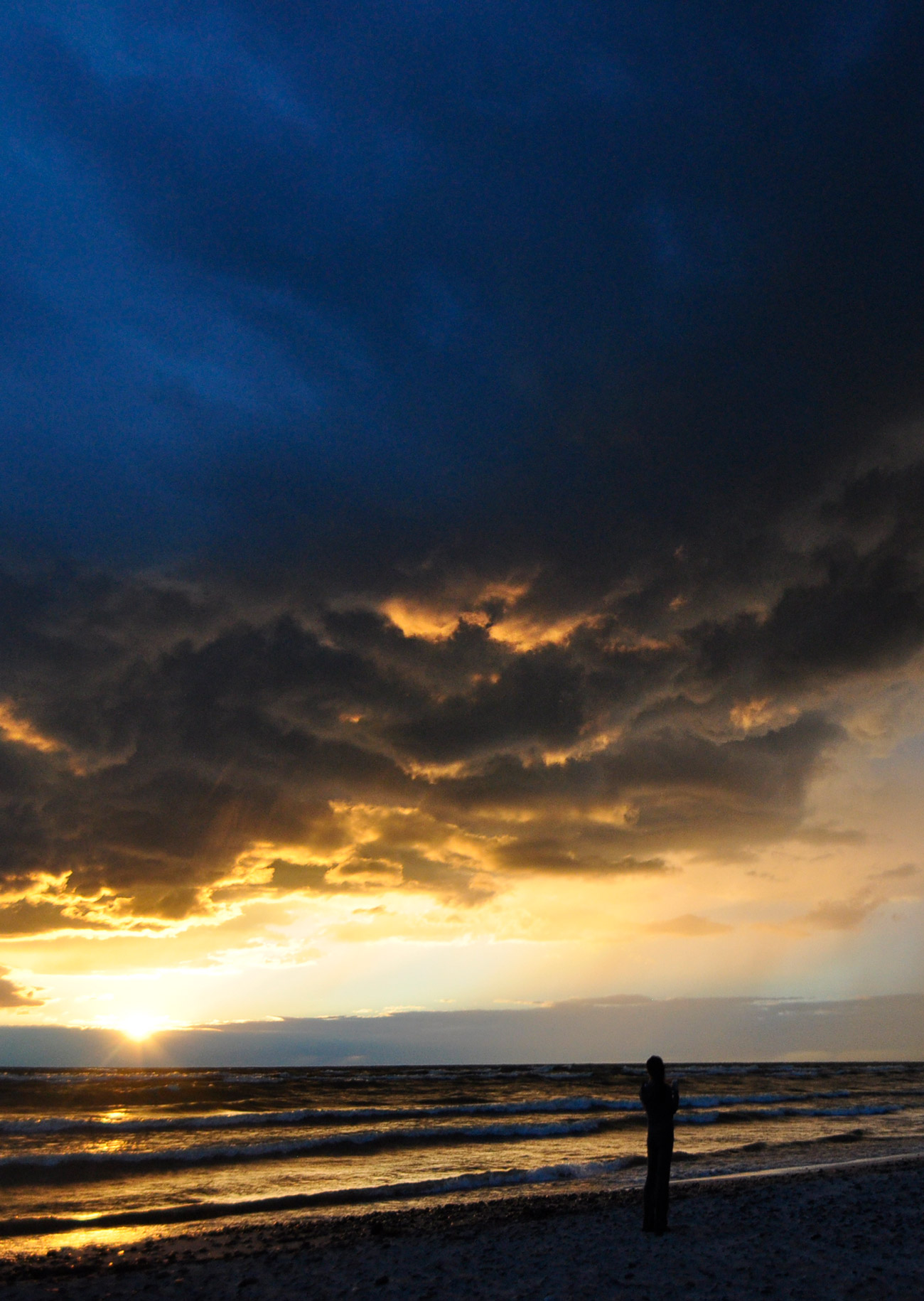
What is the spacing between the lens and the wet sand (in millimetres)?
10758

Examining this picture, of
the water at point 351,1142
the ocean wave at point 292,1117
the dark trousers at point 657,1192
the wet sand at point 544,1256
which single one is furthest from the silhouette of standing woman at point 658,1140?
the ocean wave at point 292,1117

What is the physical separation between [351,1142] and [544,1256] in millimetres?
19077

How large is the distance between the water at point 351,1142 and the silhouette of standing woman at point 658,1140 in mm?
7402

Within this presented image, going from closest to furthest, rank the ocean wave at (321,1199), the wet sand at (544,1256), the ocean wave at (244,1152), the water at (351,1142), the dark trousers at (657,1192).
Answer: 1. the wet sand at (544,1256)
2. the dark trousers at (657,1192)
3. the ocean wave at (321,1199)
4. the water at (351,1142)
5. the ocean wave at (244,1152)

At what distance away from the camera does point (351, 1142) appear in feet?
94.3

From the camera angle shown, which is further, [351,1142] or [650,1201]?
[351,1142]

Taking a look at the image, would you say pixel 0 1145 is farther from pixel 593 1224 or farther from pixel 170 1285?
pixel 593 1224

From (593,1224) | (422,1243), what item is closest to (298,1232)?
(422,1243)

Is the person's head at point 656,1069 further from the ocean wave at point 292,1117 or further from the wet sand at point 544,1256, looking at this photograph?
the ocean wave at point 292,1117

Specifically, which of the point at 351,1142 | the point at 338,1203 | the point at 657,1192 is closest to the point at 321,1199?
the point at 338,1203

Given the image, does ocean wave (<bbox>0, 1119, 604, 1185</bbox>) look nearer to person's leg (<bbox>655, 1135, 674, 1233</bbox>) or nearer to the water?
the water

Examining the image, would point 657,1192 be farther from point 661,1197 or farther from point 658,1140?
point 658,1140

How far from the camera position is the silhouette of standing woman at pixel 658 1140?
12656 millimetres

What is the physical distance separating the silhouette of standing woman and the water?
740 centimetres
